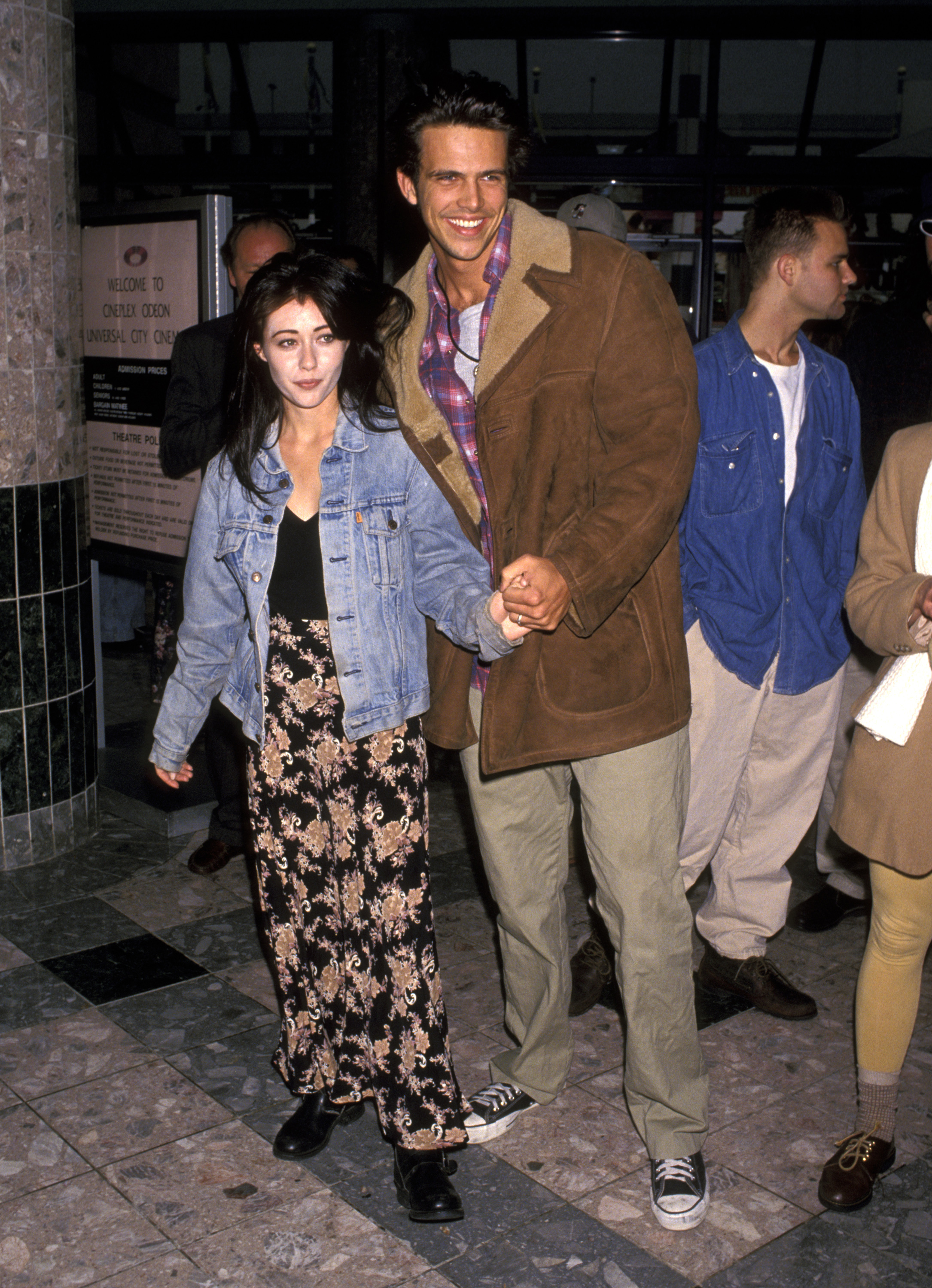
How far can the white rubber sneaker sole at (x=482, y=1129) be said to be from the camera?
120 inches

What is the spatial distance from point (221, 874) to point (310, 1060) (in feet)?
6.00

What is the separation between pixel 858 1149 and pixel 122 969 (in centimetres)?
232

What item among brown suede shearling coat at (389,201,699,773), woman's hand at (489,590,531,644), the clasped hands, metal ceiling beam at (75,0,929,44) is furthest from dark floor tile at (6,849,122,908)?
metal ceiling beam at (75,0,929,44)

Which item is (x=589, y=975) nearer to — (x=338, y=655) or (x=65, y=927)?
(x=338, y=655)

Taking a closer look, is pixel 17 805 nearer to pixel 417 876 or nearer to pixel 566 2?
pixel 417 876

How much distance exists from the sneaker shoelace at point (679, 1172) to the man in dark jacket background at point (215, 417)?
241 centimetres

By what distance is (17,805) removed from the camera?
482 cm

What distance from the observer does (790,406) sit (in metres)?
3.56

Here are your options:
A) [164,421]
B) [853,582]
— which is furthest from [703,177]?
[853,582]

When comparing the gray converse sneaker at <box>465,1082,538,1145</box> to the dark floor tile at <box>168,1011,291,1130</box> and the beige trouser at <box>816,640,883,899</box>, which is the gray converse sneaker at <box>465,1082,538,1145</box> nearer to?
the dark floor tile at <box>168,1011,291,1130</box>

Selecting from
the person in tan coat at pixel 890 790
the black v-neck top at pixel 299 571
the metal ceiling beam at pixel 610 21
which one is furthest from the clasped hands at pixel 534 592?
the metal ceiling beam at pixel 610 21

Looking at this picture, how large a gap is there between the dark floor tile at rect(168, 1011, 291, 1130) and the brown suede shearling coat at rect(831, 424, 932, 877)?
1648 millimetres

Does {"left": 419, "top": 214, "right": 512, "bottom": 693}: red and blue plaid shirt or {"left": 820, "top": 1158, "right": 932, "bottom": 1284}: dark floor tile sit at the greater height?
{"left": 419, "top": 214, "right": 512, "bottom": 693}: red and blue plaid shirt

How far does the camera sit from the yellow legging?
270 cm
